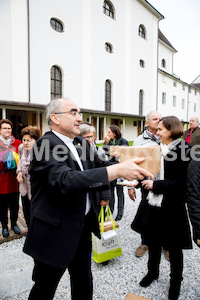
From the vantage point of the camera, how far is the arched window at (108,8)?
1898 cm

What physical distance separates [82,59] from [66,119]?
17.7 m

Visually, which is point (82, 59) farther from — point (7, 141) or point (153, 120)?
point (153, 120)

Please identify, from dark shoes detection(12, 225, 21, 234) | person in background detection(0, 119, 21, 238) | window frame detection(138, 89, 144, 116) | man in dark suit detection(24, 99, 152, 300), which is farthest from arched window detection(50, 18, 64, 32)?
man in dark suit detection(24, 99, 152, 300)

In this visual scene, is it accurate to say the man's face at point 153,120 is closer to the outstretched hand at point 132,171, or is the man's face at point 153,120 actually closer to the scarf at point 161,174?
the scarf at point 161,174

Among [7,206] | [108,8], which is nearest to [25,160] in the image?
[7,206]

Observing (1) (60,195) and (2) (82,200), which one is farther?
(2) (82,200)

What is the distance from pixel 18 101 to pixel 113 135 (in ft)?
38.4

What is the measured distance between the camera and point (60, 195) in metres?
1.40

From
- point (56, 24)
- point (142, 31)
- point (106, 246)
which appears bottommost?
point (106, 246)

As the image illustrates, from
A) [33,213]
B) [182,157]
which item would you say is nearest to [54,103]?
[33,213]

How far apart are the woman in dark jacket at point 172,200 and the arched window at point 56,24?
672 inches

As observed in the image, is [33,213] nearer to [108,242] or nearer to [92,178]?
[92,178]

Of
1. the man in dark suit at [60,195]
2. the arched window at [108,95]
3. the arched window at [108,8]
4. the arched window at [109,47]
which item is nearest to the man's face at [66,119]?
the man in dark suit at [60,195]

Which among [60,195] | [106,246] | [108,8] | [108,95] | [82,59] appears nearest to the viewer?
[60,195]
